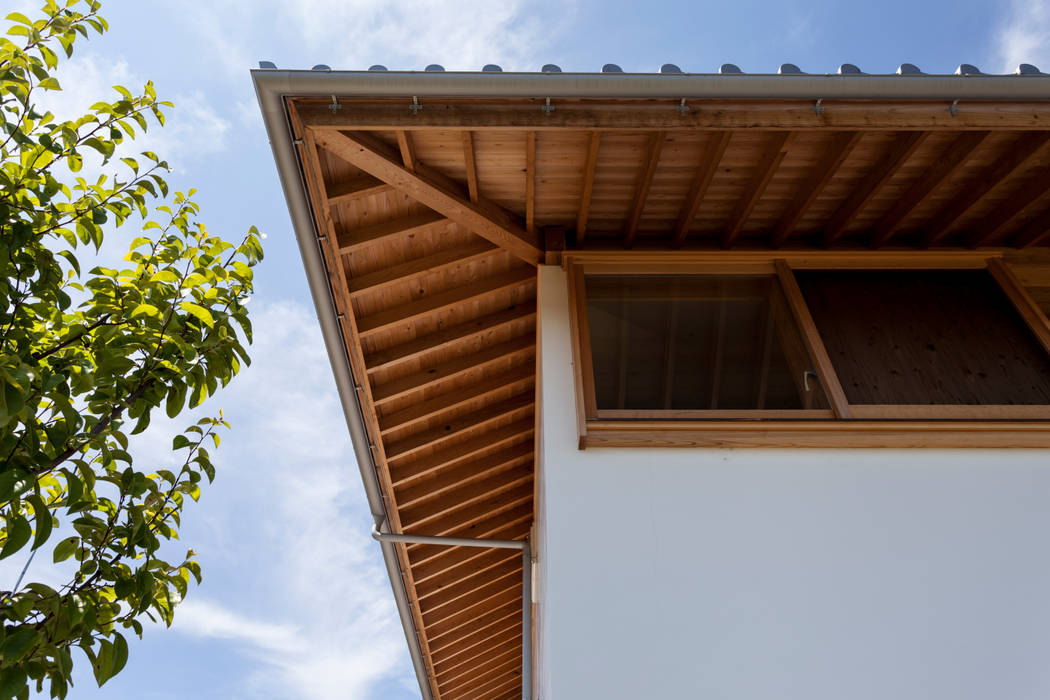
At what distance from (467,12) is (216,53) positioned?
1.90 metres

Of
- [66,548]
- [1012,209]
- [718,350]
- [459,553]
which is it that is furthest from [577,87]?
[459,553]

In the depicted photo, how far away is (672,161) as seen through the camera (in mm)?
3670

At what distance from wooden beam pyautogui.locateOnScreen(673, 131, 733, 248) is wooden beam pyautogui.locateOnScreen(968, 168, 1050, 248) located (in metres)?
1.66

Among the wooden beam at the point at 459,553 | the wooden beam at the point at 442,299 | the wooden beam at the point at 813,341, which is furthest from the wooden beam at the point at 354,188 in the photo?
the wooden beam at the point at 459,553

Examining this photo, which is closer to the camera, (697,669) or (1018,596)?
(697,669)

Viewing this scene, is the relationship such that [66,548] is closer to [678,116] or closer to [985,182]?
[678,116]

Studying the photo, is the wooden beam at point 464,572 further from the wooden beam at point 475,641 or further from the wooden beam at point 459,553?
the wooden beam at point 475,641

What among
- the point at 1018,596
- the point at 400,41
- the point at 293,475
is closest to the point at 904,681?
the point at 1018,596

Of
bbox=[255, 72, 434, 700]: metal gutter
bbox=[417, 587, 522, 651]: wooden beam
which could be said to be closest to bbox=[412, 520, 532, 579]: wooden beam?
bbox=[255, 72, 434, 700]: metal gutter

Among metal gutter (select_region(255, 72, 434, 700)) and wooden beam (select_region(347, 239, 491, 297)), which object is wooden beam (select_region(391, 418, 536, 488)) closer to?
metal gutter (select_region(255, 72, 434, 700))

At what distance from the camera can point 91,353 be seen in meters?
1.57

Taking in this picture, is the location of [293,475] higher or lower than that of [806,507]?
higher

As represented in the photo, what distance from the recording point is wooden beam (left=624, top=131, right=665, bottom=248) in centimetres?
348

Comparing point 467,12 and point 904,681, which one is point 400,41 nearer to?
point 467,12
